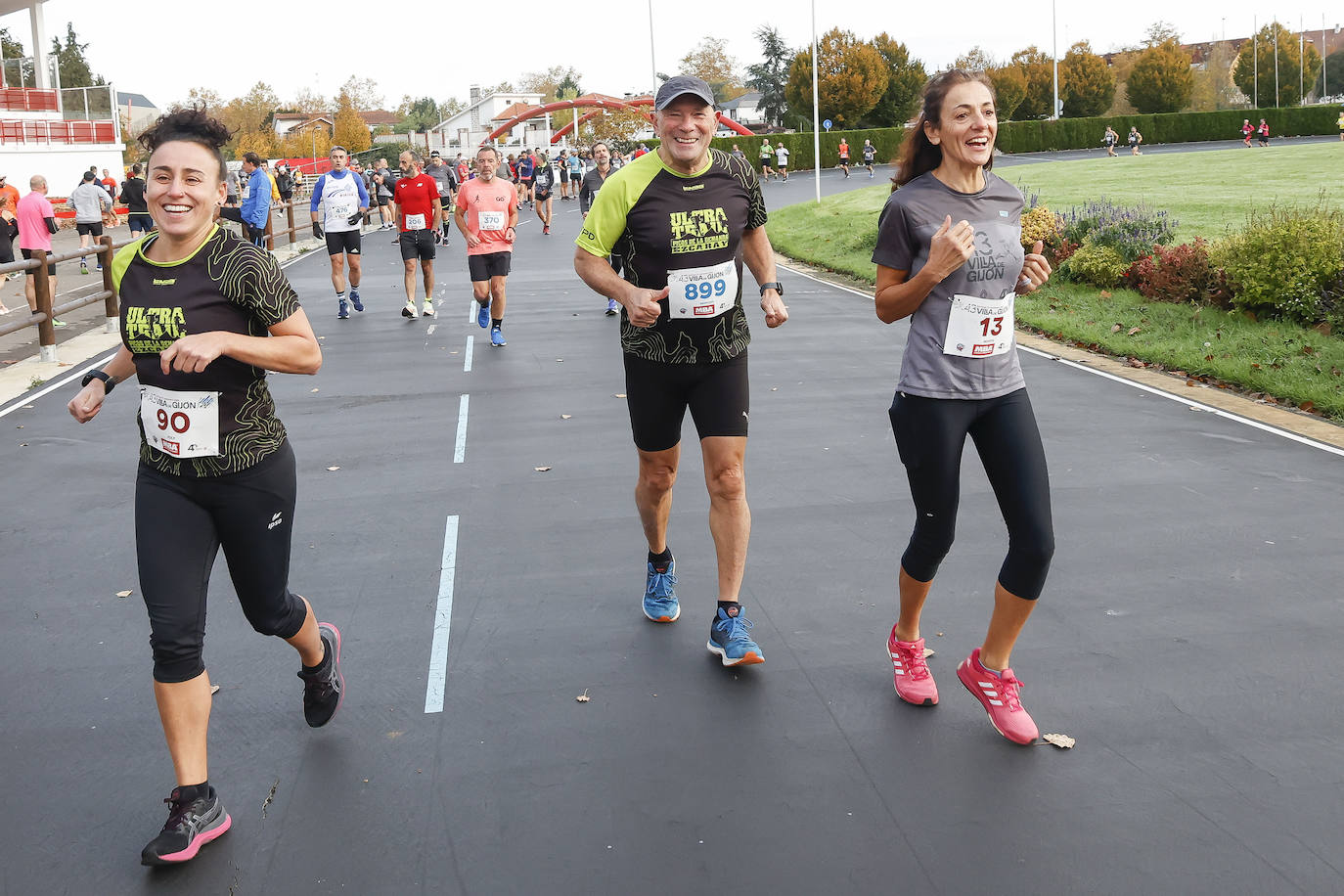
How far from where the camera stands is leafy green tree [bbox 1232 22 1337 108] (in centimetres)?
10019

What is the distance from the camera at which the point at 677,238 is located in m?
4.79

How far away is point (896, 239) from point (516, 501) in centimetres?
401

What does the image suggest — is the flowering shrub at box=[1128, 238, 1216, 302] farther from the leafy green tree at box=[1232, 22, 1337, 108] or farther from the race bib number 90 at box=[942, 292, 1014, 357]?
the leafy green tree at box=[1232, 22, 1337, 108]

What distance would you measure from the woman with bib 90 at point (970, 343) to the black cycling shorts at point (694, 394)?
2.59 feet

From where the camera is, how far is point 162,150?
368 cm

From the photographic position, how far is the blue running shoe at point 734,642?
16.2 ft

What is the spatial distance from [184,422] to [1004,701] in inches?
110

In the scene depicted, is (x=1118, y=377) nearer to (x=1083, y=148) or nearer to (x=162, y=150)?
(x=162, y=150)

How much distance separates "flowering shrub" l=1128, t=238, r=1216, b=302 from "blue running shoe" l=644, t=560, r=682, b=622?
10.8m

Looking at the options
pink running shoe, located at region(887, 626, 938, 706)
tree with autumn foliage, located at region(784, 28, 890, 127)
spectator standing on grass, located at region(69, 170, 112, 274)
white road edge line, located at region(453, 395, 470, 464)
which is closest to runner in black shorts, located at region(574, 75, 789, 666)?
pink running shoe, located at region(887, 626, 938, 706)

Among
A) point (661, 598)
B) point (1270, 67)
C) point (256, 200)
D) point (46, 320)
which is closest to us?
point (661, 598)

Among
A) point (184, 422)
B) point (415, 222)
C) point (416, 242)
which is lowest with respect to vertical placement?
point (184, 422)

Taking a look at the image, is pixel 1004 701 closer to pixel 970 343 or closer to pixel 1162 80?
pixel 970 343

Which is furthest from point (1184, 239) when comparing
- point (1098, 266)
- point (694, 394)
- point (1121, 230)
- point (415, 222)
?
point (694, 394)
